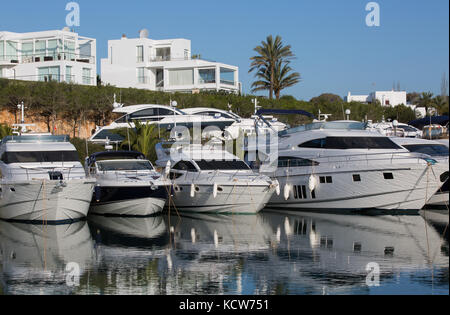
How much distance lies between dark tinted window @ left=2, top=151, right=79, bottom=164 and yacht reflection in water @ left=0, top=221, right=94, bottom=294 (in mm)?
2217

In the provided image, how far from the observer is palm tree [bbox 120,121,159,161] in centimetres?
3303

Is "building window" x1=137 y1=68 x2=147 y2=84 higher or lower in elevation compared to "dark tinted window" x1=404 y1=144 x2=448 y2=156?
higher

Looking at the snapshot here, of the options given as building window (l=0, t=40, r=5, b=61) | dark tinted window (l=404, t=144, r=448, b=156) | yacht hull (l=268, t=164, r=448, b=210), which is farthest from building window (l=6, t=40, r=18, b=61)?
dark tinted window (l=404, t=144, r=448, b=156)

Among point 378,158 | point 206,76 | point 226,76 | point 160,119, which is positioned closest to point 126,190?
point 378,158

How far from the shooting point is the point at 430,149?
27.2 m

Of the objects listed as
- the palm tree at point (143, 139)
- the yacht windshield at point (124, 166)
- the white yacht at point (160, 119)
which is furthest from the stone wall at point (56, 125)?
the yacht windshield at point (124, 166)

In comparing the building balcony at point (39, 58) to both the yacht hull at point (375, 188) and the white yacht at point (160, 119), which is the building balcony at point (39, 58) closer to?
the white yacht at point (160, 119)

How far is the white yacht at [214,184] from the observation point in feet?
76.3

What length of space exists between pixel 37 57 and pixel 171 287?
165 feet

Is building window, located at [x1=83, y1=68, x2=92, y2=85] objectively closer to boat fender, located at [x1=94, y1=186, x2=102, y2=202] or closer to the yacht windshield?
the yacht windshield

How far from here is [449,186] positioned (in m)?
23.6

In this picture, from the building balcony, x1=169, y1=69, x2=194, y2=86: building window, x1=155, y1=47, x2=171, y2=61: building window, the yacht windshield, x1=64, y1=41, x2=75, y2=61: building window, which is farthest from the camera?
x1=155, y1=47, x2=171, y2=61: building window
